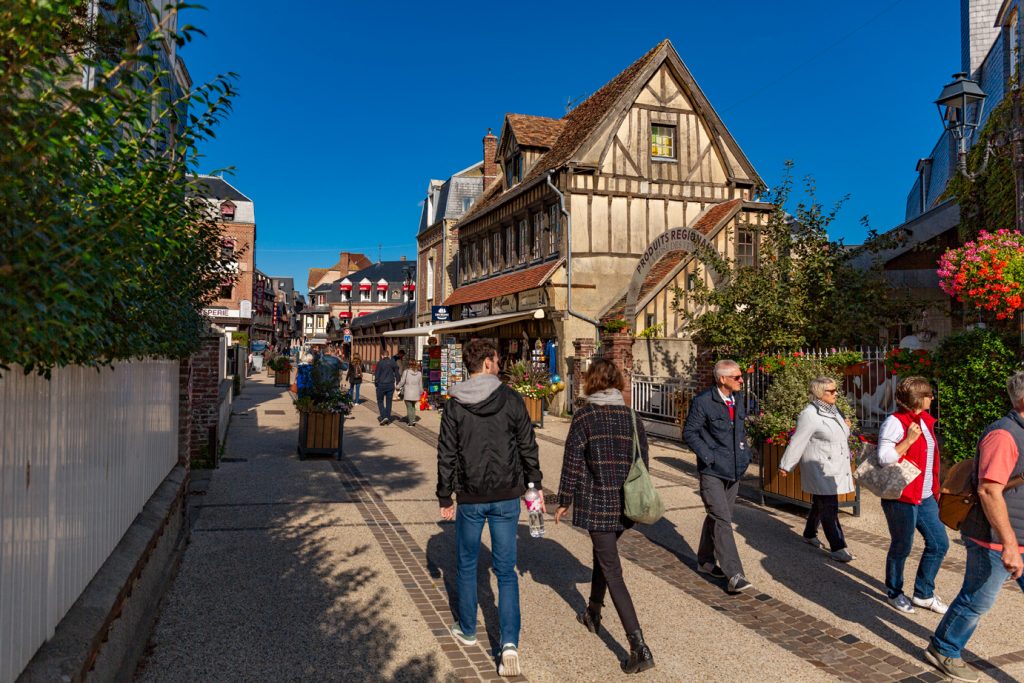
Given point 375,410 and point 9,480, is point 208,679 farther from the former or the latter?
point 375,410

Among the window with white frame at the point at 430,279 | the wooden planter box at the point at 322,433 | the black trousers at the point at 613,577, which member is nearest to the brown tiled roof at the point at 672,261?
the wooden planter box at the point at 322,433

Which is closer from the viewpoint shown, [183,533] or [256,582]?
[256,582]

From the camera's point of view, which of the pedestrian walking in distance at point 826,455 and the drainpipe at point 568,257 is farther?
the drainpipe at point 568,257

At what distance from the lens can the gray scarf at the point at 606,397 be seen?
4.62m

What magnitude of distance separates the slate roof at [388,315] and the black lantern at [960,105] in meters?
32.1

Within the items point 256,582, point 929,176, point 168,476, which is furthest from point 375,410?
point 929,176

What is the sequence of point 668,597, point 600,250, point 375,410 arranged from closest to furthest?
point 668,597, point 600,250, point 375,410

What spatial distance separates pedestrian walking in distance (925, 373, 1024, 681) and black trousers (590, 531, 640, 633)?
5.47 feet

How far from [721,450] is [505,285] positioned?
17998 millimetres

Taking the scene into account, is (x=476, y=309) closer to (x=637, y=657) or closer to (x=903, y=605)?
(x=903, y=605)

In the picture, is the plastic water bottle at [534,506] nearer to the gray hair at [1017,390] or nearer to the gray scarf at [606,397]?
the gray scarf at [606,397]

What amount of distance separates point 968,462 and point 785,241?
9849 millimetres

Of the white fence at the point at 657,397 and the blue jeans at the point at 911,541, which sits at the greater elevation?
the white fence at the point at 657,397

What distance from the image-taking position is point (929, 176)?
29.0m
